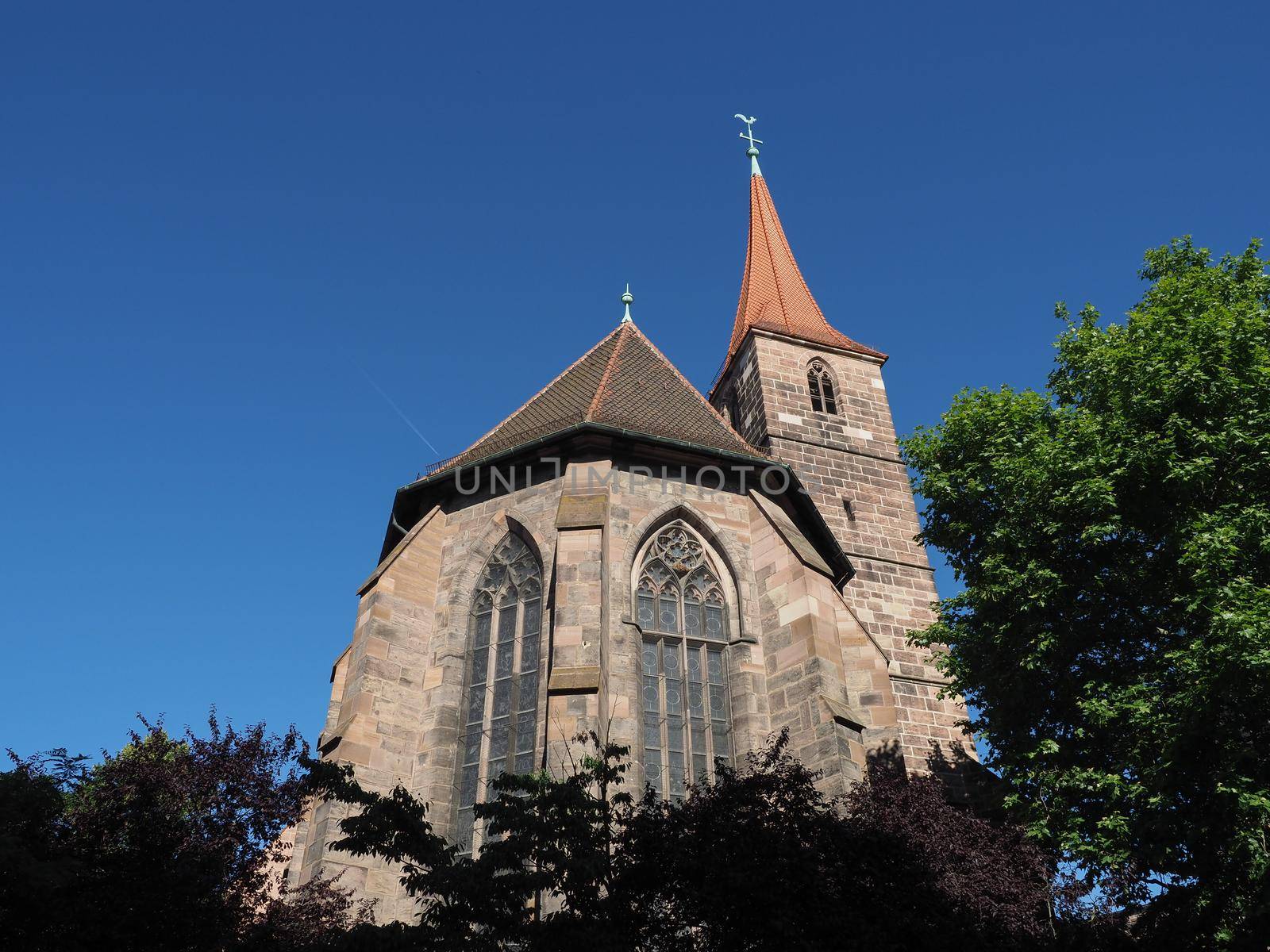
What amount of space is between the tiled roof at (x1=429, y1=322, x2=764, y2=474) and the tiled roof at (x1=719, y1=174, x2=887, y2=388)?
7.52m

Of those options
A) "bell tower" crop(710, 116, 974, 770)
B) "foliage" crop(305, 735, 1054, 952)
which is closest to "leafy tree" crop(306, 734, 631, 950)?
"foliage" crop(305, 735, 1054, 952)

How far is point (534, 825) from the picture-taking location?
834cm

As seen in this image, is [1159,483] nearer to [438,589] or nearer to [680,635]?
[680,635]

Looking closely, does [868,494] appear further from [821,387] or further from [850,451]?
[821,387]

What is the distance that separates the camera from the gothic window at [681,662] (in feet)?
41.7

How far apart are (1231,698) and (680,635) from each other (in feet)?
20.1

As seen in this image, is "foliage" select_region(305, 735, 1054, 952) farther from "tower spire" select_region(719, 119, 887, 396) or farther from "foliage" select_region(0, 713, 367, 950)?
"tower spire" select_region(719, 119, 887, 396)

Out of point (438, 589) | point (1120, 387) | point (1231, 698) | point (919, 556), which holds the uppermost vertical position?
point (919, 556)

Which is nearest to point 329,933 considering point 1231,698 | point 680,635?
point 680,635

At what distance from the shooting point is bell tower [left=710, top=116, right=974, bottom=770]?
19.7 m

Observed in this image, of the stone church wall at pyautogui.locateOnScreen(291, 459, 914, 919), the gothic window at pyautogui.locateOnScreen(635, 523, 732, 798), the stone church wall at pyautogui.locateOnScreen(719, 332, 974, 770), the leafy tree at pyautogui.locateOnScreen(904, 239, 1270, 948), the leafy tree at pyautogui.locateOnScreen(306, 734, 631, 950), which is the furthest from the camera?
the stone church wall at pyautogui.locateOnScreen(719, 332, 974, 770)

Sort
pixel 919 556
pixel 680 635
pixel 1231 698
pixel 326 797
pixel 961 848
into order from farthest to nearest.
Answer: pixel 919 556 < pixel 680 635 < pixel 961 848 < pixel 1231 698 < pixel 326 797

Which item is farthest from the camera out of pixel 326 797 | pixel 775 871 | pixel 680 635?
pixel 680 635

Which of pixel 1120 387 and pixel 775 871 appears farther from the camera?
pixel 1120 387
